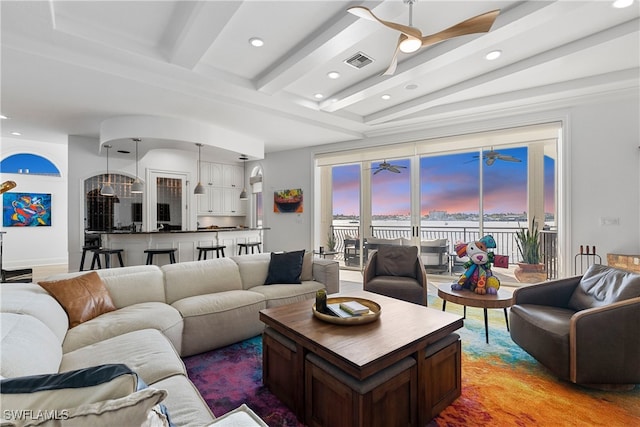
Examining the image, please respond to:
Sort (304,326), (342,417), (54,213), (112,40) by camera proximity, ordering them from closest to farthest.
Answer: (342,417), (304,326), (112,40), (54,213)

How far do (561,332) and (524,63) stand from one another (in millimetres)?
→ 2898

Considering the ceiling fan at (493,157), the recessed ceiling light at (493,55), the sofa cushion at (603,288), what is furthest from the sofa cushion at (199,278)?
the ceiling fan at (493,157)

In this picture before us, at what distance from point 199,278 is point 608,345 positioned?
347 cm

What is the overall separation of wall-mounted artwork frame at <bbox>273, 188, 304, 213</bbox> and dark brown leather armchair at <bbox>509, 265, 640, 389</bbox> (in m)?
5.34

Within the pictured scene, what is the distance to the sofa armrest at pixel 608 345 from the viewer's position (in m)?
2.03

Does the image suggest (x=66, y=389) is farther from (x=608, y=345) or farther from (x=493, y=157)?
(x=493, y=157)

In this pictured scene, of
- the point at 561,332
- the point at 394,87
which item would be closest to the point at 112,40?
the point at 394,87

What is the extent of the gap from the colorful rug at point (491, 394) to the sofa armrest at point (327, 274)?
1174mm

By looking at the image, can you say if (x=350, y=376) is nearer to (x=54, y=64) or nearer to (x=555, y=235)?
(x=54, y=64)

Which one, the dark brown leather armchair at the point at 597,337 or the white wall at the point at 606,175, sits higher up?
the white wall at the point at 606,175

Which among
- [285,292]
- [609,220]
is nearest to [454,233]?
[609,220]

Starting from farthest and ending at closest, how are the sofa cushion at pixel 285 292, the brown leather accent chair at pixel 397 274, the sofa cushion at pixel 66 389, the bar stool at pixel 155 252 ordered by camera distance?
the bar stool at pixel 155 252, the brown leather accent chair at pixel 397 274, the sofa cushion at pixel 285 292, the sofa cushion at pixel 66 389

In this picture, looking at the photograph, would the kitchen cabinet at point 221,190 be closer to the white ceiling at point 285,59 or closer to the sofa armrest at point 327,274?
the white ceiling at point 285,59

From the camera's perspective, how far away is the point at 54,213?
741 centimetres
